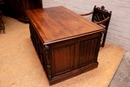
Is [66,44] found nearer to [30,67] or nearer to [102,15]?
[30,67]

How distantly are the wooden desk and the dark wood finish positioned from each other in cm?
154

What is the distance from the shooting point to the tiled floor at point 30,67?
1.63 m

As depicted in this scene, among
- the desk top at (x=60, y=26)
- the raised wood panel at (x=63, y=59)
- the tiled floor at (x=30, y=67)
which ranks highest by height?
the desk top at (x=60, y=26)

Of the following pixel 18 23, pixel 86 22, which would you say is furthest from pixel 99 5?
pixel 18 23

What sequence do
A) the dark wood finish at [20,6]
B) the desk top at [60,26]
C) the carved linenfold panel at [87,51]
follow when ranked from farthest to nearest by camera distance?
the dark wood finish at [20,6] < the carved linenfold panel at [87,51] < the desk top at [60,26]

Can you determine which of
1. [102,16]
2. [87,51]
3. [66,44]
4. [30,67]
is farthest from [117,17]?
[30,67]

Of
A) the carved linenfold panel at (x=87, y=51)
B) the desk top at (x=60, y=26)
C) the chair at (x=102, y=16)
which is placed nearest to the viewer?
the desk top at (x=60, y=26)

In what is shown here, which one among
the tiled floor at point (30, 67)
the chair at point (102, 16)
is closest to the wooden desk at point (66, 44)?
the tiled floor at point (30, 67)

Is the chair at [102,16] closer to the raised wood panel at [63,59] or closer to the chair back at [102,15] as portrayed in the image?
the chair back at [102,15]

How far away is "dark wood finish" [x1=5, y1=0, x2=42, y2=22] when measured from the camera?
3185mm

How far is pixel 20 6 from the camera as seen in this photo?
10.8ft

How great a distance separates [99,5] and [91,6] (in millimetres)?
182

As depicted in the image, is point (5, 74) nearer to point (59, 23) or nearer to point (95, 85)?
point (59, 23)

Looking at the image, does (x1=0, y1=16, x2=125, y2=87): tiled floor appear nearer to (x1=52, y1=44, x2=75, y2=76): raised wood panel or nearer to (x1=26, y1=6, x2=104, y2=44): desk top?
(x1=52, y1=44, x2=75, y2=76): raised wood panel
